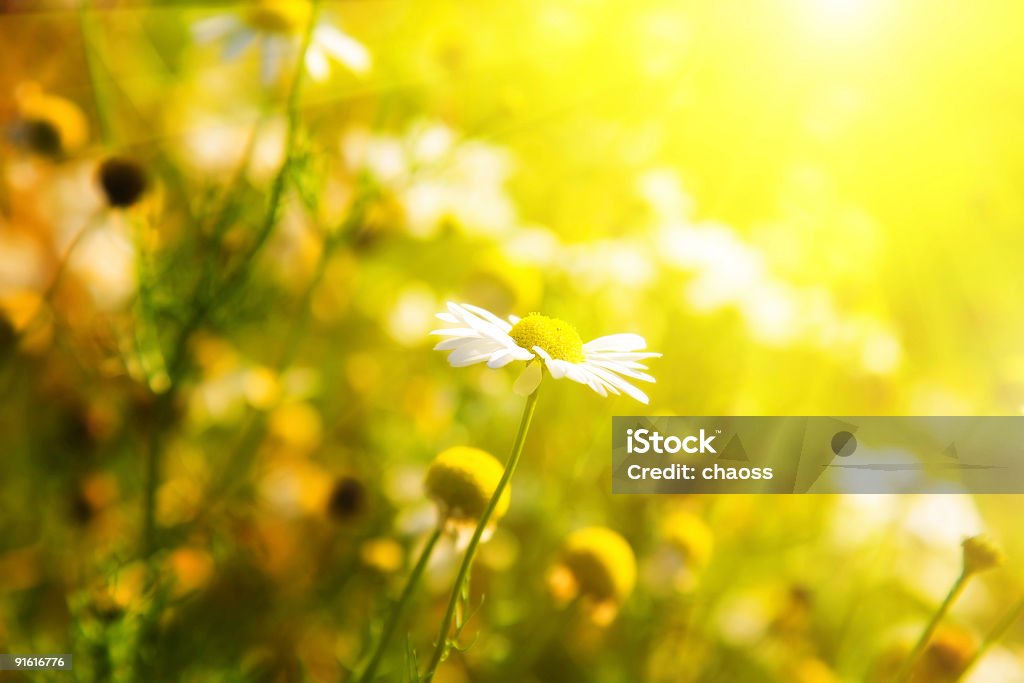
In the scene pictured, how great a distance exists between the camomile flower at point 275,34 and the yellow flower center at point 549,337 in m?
0.44

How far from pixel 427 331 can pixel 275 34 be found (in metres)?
0.48

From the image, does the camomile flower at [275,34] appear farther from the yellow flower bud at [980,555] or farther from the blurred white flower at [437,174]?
the yellow flower bud at [980,555]

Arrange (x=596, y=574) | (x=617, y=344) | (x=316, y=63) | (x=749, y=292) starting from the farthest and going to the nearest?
1. (x=749, y=292)
2. (x=316, y=63)
3. (x=596, y=574)
4. (x=617, y=344)

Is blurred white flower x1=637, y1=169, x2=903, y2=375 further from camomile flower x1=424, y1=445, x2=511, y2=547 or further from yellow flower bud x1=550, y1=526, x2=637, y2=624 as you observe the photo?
camomile flower x1=424, y1=445, x2=511, y2=547

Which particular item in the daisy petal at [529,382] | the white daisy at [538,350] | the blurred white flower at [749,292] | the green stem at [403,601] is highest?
the blurred white flower at [749,292]

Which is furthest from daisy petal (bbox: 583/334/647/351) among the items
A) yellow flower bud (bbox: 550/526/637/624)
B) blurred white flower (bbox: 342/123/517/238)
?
blurred white flower (bbox: 342/123/517/238)

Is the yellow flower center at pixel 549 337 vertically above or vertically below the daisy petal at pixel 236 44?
below

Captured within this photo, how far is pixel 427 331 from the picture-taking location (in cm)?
117

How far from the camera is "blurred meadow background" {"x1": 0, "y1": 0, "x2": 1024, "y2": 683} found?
821 millimetres

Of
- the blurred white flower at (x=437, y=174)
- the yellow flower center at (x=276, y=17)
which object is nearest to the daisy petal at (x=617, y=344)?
the blurred white flower at (x=437, y=174)

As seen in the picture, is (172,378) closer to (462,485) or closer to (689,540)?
(462,485)

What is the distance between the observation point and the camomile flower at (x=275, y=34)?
31.8 inches

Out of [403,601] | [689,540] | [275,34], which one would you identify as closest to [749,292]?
[689,540]

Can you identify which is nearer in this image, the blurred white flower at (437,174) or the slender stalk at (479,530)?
the slender stalk at (479,530)
